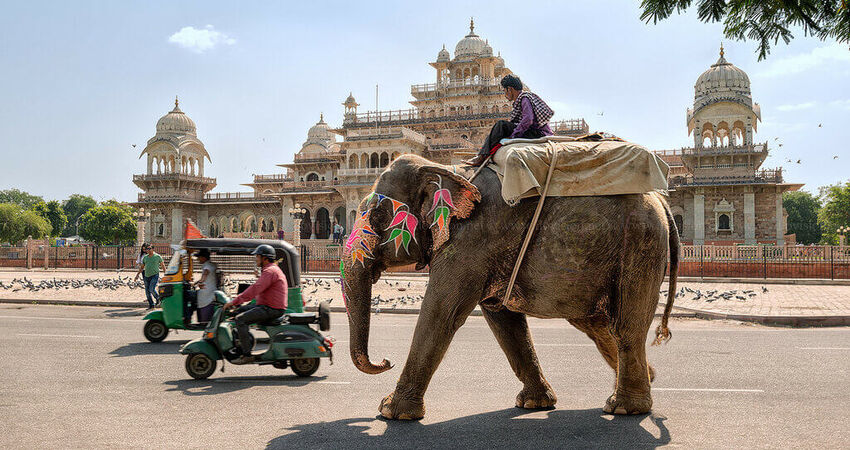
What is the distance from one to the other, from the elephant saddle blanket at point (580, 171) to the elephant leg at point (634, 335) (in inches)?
23.3

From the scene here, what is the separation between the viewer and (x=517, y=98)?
5129mm

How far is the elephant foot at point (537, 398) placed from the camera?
5.26 meters

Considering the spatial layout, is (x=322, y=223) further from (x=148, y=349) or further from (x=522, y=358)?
(x=522, y=358)

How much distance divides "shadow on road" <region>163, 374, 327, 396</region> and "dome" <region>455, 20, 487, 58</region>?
52268 millimetres

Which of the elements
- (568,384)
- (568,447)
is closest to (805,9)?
(568,447)

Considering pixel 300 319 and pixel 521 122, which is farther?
pixel 300 319

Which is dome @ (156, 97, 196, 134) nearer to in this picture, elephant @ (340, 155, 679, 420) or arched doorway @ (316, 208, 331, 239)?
arched doorway @ (316, 208, 331, 239)

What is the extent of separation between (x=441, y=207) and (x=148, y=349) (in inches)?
243

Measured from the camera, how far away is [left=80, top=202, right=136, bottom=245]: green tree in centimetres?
6366

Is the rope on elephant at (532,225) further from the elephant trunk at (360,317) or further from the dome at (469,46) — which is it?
the dome at (469,46)

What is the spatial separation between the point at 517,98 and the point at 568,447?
2.61m

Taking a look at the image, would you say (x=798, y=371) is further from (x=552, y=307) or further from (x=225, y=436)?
(x=225, y=436)

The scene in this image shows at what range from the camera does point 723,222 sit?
43.0 m

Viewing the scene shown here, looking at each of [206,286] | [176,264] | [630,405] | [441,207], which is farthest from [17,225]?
[630,405]
